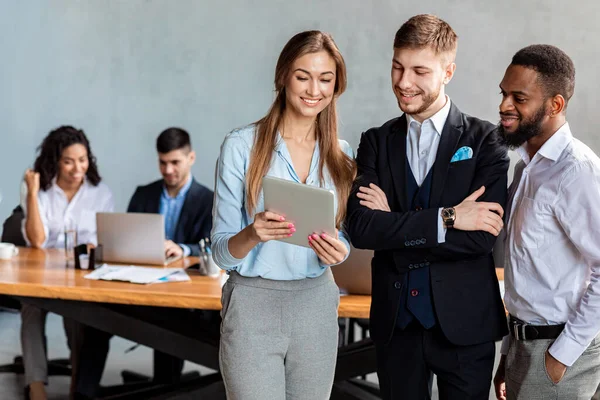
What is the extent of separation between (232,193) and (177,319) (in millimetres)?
1697

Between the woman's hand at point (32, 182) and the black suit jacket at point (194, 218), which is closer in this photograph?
the black suit jacket at point (194, 218)

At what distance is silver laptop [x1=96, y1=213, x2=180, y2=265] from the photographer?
3975mm

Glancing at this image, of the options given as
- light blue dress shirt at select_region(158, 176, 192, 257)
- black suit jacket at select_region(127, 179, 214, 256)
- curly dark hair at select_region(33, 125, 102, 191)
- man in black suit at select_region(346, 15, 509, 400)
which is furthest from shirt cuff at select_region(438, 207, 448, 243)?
curly dark hair at select_region(33, 125, 102, 191)

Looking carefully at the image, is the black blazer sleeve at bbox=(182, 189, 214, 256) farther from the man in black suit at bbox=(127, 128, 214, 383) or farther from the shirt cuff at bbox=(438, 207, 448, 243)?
the shirt cuff at bbox=(438, 207, 448, 243)

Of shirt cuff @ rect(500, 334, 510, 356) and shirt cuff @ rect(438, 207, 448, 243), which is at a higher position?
shirt cuff @ rect(438, 207, 448, 243)

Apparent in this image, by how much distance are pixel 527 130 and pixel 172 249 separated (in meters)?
2.49

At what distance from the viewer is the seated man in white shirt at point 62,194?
4.69 m

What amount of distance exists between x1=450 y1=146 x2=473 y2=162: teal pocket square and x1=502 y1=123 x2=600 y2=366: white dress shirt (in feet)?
0.55

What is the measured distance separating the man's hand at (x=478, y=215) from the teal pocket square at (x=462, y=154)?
0.10 m

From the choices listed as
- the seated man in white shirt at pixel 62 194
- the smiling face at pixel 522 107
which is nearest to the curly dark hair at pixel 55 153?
the seated man in white shirt at pixel 62 194

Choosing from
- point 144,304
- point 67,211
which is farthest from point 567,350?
point 67,211

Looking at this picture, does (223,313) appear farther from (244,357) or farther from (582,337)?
(582,337)

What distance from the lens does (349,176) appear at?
2395 mm

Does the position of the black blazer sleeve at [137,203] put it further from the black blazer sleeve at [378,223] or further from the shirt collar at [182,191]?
the black blazer sleeve at [378,223]
